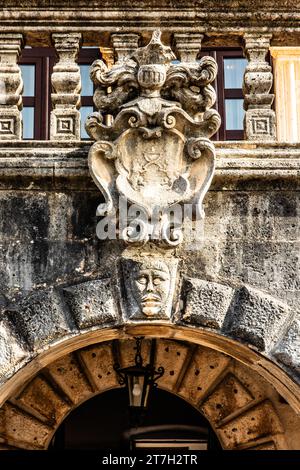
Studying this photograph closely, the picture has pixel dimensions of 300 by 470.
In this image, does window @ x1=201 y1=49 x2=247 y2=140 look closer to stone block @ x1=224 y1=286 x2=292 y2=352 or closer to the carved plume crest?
the carved plume crest

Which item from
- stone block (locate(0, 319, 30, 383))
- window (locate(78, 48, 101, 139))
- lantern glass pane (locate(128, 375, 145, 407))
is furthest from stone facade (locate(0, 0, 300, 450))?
window (locate(78, 48, 101, 139))

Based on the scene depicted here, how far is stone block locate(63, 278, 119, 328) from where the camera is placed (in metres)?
7.12

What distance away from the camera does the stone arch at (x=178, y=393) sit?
869 centimetres

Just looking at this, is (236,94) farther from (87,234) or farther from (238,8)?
(87,234)

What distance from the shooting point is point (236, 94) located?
35.5 ft

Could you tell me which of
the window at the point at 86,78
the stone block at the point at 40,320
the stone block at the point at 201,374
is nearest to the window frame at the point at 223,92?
the window at the point at 86,78

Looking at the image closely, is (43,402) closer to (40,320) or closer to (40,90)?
(40,320)

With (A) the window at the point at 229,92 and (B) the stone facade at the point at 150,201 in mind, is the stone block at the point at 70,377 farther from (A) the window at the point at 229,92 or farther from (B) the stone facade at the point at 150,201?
(A) the window at the point at 229,92

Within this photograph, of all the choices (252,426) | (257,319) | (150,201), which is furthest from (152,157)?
(252,426)

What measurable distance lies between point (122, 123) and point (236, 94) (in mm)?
3762

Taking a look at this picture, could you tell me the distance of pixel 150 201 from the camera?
23.5ft

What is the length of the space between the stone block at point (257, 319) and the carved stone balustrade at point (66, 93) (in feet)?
5.11

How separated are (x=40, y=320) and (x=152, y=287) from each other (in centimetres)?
74

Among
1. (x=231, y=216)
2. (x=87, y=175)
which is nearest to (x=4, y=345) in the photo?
(x=87, y=175)
